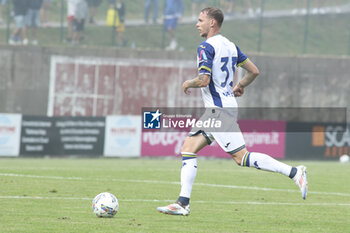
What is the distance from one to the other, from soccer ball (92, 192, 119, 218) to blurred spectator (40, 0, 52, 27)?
20.4 meters

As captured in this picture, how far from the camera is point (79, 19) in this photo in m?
28.9

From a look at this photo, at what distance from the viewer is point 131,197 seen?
12.0m

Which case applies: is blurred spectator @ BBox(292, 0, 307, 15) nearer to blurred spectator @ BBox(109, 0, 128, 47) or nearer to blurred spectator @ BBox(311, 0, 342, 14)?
blurred spectator @ BBox(311, 0, 342, 14)

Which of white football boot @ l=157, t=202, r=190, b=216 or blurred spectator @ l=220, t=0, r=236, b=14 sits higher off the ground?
blurred spectator @ l=220, t=0, r=236, b=14

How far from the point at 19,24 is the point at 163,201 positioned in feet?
59.7

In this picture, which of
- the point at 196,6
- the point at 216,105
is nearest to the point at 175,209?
the point at 216,105

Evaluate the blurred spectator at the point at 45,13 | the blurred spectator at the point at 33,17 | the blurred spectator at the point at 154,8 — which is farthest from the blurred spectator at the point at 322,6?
the blurred spectator at the point at 33,17

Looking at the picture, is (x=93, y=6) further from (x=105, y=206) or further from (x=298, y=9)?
(x=105, y=206)

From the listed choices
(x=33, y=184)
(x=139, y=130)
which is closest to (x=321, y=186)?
(x=33, y=184)

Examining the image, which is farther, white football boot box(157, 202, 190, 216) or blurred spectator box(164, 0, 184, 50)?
blurred spectator box(164, 0, 184, 50)

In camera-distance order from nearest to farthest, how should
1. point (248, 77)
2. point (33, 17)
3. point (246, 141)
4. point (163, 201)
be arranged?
point (248, 77), point (163, 201), point (246, 141), point (33, 17)

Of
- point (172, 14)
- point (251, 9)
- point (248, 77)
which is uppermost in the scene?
point (251, 9)

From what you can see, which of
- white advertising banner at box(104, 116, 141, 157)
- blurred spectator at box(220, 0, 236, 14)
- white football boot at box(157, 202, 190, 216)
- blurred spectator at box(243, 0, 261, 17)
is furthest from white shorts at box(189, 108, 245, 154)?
blurred spectator at box(243, 0, 261, 17)

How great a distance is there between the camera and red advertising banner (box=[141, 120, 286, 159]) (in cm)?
2645
